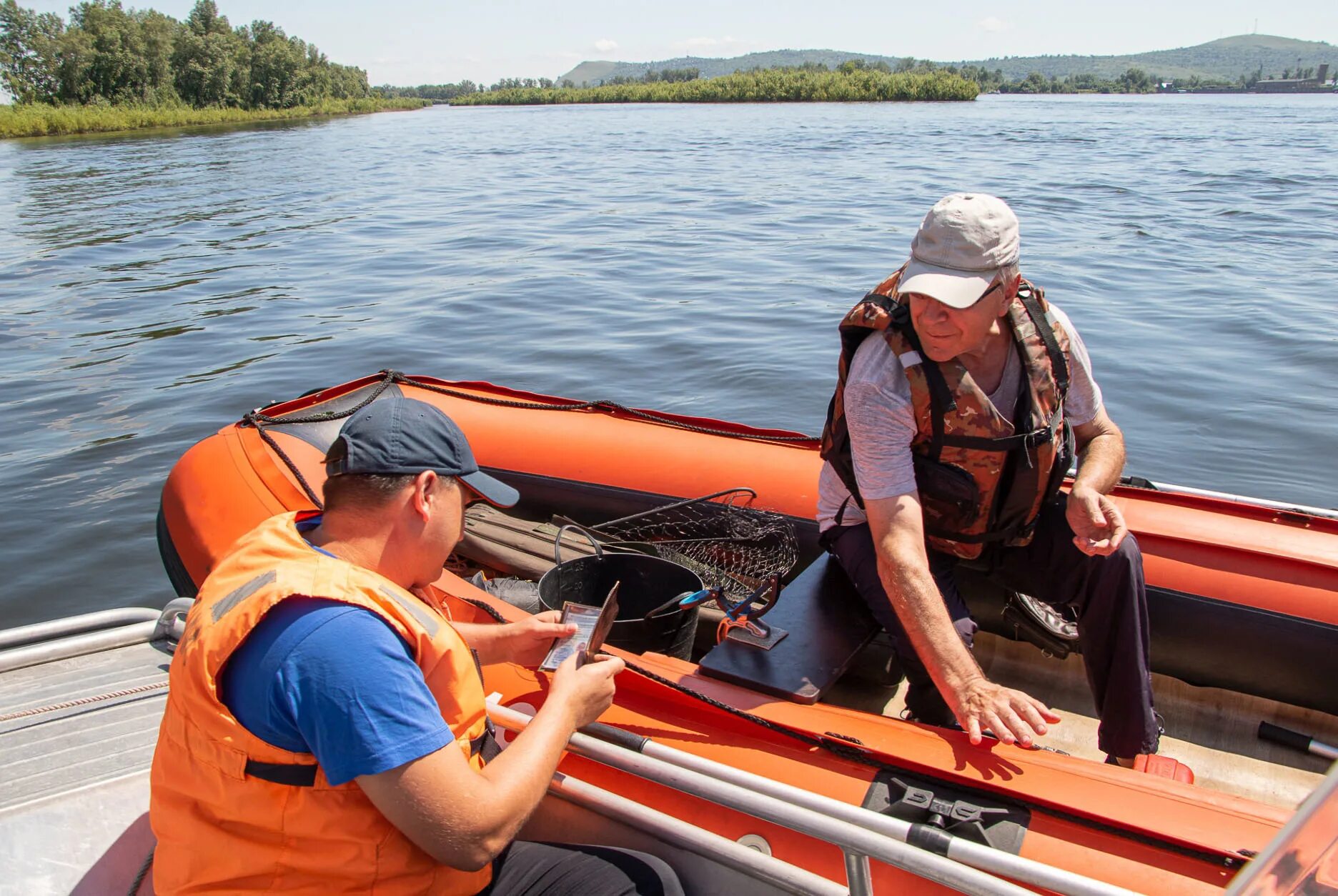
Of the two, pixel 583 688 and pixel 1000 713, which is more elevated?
pixel 583 688

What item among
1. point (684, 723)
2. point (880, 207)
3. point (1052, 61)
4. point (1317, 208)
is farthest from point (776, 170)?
point (1052, 61)

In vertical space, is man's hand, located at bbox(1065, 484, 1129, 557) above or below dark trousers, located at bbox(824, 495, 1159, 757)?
above

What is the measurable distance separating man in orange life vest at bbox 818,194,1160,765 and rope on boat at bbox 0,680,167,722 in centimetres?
172

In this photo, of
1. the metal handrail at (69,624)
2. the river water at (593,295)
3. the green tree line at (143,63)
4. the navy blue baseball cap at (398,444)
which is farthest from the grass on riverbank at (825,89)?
the navy blue baseball cap at (398,444)

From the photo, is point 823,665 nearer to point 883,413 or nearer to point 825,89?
point 883,413

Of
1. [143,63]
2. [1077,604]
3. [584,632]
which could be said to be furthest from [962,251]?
[143,63]

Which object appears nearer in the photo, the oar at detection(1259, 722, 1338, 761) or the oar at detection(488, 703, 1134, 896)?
the oar at detection(488, 703, 1134, 896)

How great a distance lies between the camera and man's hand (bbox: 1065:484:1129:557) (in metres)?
2.07

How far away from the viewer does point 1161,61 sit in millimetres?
166750

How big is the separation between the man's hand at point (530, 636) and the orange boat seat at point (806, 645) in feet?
1.53

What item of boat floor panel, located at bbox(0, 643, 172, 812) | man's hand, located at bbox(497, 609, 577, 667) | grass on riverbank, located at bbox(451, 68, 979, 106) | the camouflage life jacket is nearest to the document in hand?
man's hand, located at bbox(497, 609, 577, 667)

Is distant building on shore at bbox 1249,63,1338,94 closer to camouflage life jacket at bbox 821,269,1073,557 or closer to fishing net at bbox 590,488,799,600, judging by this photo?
fishing net at bbox 590,488,799,600

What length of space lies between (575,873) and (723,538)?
1.59 meters

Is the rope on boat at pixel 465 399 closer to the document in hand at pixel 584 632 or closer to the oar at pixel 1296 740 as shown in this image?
the document in hand at pixel 584 632
